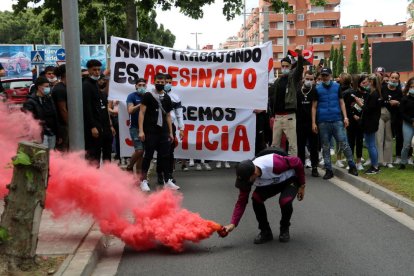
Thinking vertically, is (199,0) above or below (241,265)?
above

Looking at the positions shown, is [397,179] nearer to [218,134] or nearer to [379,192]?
[379,192]

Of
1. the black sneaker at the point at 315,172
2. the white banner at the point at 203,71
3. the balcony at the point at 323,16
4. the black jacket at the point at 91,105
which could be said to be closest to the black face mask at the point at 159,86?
the black jacket at the point at 91,105

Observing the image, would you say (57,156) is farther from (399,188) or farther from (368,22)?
(368,22)

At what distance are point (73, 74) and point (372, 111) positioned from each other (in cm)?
543

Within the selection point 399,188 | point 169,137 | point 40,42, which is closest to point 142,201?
point 169,137

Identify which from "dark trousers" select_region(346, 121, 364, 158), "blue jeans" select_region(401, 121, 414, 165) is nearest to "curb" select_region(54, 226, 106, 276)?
"dark trousers" select_region(346, 121, 364, 158)

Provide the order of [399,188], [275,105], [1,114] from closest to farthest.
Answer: [1,114] → [399,188] → [275,105]

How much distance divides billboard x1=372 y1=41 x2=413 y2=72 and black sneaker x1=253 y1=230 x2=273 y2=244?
1266 cm

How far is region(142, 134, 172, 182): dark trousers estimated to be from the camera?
8.70m

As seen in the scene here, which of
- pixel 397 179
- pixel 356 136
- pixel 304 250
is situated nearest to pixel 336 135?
pixel 356 136

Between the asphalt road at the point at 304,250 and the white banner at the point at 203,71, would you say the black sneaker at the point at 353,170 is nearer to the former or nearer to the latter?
the white banner at the point at 203,71

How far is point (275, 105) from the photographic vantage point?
31.9 ft

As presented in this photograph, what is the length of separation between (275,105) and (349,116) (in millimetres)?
1853

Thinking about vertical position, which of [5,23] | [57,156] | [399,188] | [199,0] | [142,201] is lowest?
[399,188]
